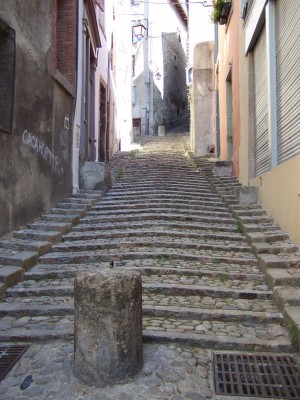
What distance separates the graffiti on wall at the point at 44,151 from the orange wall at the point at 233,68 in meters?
4.59

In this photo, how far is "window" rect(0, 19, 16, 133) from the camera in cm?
602

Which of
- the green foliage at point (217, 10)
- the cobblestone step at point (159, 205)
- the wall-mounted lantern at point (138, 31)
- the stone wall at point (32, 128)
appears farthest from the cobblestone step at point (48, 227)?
the wall-mounted lantern at point (138, 31)

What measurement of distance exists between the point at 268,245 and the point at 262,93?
361 cm

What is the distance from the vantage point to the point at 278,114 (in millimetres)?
6891

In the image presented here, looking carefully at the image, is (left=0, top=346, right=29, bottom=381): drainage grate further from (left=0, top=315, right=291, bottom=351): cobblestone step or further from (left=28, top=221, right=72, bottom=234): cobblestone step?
(left=28, top=221, right=72, bottom=234): cobblestone step

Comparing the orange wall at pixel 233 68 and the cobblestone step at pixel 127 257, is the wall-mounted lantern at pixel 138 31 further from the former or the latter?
the cobblestone step at pixel 127 257

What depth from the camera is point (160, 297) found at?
4.59 meters

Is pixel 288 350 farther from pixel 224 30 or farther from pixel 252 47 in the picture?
pixel 224 30

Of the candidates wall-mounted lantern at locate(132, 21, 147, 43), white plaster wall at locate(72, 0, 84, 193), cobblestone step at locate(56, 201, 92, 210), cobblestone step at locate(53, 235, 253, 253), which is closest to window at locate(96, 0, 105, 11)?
white plaster wall at locate(72, 0, 84, 193)

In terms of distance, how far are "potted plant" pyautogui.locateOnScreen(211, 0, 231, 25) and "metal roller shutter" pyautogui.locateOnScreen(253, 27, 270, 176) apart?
3.87m

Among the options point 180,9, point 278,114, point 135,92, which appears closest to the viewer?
point 278,114

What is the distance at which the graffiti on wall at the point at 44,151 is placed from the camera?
677 centimetres

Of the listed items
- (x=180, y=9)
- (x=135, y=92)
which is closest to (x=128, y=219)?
(x=135, y=92)

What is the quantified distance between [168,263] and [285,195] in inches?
78.9
